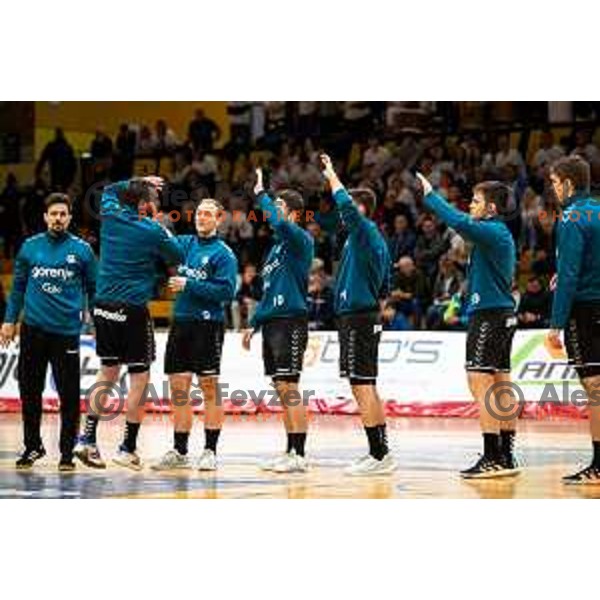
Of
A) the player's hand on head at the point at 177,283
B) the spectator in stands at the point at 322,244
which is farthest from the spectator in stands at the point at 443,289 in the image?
the player's hand on head at the point at 177,283

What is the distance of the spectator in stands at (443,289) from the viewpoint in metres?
18.5

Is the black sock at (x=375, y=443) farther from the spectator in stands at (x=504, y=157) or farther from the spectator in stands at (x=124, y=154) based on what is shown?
the spectator in stands at (x=124, y=154)

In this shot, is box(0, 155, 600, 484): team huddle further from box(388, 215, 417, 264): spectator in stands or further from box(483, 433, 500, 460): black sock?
box(388, 215, 417, 264): spectator in stands

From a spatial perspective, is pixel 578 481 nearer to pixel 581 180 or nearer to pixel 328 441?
pixel 581 180

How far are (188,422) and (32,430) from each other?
1214 mm

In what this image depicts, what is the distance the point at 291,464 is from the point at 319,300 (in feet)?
27.9

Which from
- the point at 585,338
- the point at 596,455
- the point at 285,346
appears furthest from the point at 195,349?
the point at 596,455

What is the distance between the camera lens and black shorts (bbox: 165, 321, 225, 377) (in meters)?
10.9

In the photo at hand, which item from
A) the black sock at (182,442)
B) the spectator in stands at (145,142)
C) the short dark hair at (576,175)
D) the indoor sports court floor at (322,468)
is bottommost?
the indoor sports court floor at (322,468)

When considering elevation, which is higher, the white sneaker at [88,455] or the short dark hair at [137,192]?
the short dark hair at [137,192]

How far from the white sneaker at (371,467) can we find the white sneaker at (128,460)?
1.61m

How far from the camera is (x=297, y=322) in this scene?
35.8ft

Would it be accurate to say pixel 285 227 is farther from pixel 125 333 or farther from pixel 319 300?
pixel 319 300

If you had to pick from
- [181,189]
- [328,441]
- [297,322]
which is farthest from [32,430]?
[181,189]
